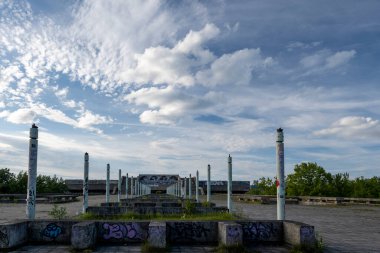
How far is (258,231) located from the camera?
10023 millimetres

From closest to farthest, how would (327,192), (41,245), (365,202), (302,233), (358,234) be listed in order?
(302,233)
(41,245)
(358,234)
(365,202)
(327,192)

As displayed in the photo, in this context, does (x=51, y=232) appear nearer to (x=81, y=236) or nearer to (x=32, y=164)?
(x=81, y=236)

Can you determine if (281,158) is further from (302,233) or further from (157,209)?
(157,209)

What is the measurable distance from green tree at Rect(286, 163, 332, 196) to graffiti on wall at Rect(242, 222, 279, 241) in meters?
33.1

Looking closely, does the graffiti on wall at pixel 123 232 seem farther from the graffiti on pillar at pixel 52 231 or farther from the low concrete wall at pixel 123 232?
the graffiti on pillar at pixel 52 231

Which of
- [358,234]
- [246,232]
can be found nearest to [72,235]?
[246,232]

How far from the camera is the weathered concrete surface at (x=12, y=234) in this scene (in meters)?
8.73

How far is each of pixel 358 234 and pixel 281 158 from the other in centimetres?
437

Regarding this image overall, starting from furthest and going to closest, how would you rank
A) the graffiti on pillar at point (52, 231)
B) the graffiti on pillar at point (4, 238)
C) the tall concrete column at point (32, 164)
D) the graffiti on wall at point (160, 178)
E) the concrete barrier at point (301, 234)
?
the graffiti on wall at point (160, 178) < the tall concrete column at point (32, 164) < the graffiti on pillar at point (52, 231) < the concrete barrier at point (301, 234) < the graffiti on pillar at point (4, 238)

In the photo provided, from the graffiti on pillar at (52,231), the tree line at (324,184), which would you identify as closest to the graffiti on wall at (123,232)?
the graffiti on pillar at (52,231)

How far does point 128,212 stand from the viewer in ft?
52.1

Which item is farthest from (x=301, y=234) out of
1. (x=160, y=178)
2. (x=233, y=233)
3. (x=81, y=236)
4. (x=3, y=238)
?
(x=160, y=178)

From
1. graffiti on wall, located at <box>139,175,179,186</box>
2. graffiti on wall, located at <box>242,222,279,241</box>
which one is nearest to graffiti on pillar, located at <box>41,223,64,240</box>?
graffiti on wall, located at <box>242,222,279,241</box>

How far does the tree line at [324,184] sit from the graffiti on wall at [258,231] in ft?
108
